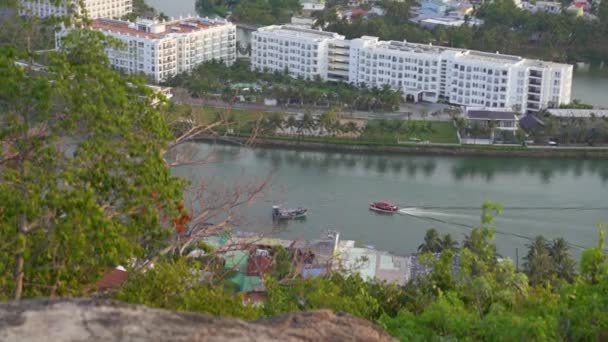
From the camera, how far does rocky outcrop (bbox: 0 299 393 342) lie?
1234mm

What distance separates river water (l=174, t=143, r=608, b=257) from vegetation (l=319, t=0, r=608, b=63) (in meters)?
3.01

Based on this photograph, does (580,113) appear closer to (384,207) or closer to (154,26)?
(384,207)

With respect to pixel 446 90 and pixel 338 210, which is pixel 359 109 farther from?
pixel 338 210

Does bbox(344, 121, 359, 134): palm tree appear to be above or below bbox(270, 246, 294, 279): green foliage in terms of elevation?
below

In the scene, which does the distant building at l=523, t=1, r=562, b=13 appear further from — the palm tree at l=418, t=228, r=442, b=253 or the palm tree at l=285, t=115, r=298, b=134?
the palm tree at l=418, t=228, r=442, b=253

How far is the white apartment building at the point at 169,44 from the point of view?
346 inches

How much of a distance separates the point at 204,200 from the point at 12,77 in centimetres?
63

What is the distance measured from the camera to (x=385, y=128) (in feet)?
24.4

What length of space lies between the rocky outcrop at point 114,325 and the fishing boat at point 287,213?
4262mm

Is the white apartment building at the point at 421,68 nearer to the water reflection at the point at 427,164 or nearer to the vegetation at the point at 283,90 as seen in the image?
the vegetation at the point at 283,90

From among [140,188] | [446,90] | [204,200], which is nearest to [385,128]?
[446,90]

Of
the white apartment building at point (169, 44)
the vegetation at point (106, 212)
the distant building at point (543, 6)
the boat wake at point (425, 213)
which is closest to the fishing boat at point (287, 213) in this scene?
the boat wake at point (425, 213)

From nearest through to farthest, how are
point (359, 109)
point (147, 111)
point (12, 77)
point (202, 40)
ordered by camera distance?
point (12, 77), point (147, 111), point (359, 109), point (202, 40)

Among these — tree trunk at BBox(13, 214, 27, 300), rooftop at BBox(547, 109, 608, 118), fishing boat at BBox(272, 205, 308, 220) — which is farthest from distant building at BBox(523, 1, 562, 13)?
tree trunk at BBox(13, 214, 27, 300)
